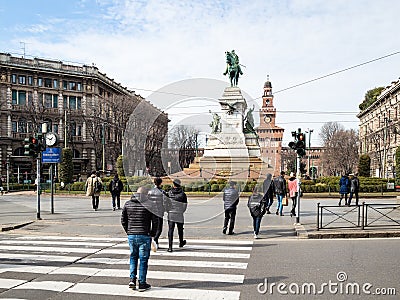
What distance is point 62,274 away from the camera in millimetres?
8789

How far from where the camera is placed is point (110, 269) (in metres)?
9.21

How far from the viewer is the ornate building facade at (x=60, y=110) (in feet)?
197

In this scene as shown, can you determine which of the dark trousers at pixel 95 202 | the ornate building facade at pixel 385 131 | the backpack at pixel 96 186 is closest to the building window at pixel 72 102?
the ornate building facade at pixel 385 131

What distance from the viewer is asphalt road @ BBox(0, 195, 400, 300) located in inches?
292

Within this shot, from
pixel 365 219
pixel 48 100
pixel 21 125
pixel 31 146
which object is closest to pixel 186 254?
pixel 365 219

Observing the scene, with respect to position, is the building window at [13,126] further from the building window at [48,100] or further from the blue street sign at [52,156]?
the blue street sign at [52,156]

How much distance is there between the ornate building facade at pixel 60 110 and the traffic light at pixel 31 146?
36.3m

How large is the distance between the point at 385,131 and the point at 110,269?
7189cm

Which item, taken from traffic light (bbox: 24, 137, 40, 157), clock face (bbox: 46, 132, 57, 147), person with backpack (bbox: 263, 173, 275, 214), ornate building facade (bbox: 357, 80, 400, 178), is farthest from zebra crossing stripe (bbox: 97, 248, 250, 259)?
ornate building facade (bbox: 357, 80, 400, 178)

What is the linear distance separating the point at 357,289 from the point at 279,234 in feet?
21.7

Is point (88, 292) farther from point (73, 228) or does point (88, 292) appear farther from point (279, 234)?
point (73, 228)

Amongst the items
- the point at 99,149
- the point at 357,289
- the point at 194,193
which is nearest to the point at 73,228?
the point at 357,289

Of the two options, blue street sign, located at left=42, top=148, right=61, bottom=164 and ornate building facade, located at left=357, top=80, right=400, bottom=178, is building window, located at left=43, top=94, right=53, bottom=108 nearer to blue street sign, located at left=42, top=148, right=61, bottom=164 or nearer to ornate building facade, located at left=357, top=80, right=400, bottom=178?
blue street sign, located at left=42, top=148, right=61, bottom=164

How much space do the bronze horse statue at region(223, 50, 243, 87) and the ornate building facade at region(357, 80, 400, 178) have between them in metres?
30.3
